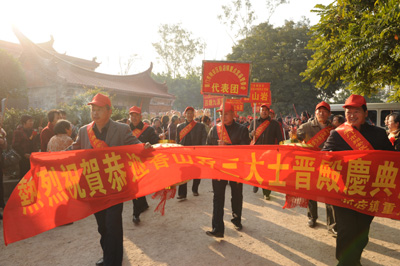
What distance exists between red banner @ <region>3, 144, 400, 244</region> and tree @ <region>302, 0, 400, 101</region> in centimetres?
331

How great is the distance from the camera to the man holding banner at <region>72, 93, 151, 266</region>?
2959 millimetres

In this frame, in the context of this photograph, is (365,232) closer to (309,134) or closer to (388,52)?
(309,134)

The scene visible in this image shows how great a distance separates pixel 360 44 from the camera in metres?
5.43

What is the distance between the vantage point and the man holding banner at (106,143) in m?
2.96

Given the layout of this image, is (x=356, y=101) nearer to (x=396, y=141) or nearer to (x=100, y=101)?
(x=396, y=141)

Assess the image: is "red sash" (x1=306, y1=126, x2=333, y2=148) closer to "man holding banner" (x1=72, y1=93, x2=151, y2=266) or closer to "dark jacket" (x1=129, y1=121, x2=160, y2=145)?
"man holding banner" (x1=72, y1=93, x2=151, y2=266)

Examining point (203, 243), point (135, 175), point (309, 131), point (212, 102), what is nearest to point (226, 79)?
point (309, 131)

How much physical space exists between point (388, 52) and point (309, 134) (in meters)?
2.30

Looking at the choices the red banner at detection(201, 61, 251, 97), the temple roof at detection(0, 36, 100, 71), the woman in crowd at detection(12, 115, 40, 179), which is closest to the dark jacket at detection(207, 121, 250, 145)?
the red banner at detection(201, 61, 251, 97)

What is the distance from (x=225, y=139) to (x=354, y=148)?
1.85 metres

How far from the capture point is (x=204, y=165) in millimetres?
3287

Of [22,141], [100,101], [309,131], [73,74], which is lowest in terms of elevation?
[22,141]

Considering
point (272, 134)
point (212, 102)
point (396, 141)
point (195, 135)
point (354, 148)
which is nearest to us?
point (354, 148)

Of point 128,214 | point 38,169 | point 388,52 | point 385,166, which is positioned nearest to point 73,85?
point 128,214
